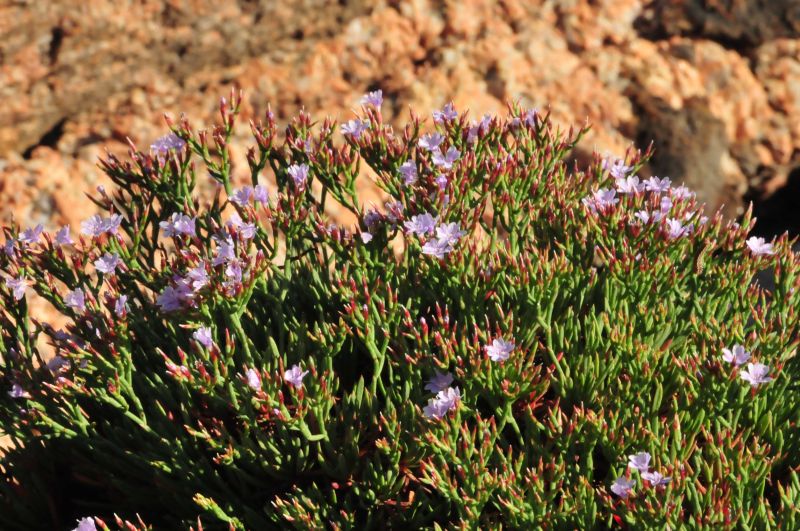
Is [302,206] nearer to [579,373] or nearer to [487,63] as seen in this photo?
[579,373]

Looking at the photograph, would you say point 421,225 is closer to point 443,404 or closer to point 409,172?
point 409,172

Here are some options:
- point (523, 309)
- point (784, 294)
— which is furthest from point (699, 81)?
point (523, 309)

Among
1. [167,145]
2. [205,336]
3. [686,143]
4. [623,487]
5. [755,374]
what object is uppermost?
[167,145]

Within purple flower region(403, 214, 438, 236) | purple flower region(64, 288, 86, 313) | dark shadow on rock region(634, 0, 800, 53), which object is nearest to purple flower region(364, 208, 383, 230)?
purple flower region(403, 214, 438, 236)

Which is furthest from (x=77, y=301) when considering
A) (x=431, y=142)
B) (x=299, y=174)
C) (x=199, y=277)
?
(x=431, y=142)

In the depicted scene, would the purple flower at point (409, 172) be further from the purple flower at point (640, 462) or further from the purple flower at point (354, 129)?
the purple flower at point (640, 462)

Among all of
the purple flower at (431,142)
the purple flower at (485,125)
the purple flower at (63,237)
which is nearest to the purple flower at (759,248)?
the purple flower at (485,125)
